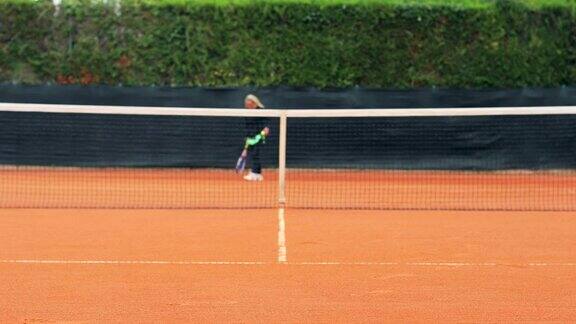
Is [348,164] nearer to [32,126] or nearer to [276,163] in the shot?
[276,163]

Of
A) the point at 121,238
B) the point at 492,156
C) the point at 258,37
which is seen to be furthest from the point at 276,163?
the point at 121,238

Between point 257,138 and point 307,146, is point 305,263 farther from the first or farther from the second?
point 307,146

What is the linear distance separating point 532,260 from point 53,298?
427 centimetres

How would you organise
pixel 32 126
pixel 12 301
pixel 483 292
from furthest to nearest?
pixel 32 126 < pixel 483 292 < pixel 12 301

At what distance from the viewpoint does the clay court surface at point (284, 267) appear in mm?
6746

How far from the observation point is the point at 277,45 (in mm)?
19359

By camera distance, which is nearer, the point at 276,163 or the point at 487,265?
the point at 487,265

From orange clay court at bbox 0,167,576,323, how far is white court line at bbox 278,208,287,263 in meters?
0.02

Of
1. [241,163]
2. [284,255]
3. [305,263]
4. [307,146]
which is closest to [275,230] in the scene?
[284,255]

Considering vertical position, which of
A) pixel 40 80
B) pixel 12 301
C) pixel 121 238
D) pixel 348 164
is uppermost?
pixel 40 80

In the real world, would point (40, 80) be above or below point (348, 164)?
above

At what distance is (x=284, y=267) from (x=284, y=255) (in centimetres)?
65

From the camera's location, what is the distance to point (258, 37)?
63.7 feet

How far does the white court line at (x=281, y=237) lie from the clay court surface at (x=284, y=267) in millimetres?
19
